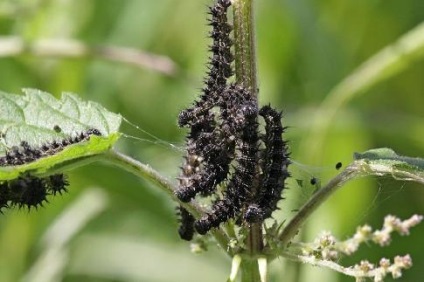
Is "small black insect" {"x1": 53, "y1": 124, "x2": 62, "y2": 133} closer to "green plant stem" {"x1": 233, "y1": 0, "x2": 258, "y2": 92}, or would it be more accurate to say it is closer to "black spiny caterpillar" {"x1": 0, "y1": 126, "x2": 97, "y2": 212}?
"black spiny caterpillar" {"x1": 0, "y1": 126, "x2": 97, "y2": 212}

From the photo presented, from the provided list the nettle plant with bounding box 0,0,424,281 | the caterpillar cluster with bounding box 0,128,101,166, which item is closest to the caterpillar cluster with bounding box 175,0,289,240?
the nettle plant with bounding box 0,0,424,281

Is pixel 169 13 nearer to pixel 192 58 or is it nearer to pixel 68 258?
pixel 192 58

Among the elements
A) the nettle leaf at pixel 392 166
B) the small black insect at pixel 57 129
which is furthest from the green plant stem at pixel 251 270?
the small black insect at pixel 57 129

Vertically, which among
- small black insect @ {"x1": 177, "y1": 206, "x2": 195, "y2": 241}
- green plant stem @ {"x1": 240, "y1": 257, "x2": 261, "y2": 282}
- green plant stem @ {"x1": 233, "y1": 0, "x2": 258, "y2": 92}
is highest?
green plant stem @ {"x1": 233, "y1": 0, "x2": 258, "y2": 92}

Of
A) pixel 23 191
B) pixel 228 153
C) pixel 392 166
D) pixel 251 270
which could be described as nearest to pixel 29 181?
pixel 23 191

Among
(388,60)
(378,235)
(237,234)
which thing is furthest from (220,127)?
(388,60)

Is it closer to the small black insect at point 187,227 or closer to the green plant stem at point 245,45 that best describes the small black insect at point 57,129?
the small black insect at point 187,227
